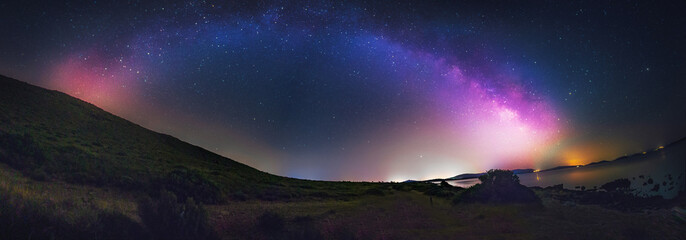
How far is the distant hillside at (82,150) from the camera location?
71.9 feet

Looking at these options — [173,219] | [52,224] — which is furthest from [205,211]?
[52,224]

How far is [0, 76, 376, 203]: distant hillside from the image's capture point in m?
21.9

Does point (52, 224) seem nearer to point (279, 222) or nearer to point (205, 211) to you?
point (205, 211)

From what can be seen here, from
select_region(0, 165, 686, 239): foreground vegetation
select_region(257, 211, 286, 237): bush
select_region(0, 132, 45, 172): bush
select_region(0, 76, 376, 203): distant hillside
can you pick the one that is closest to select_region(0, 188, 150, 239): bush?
select_region(0, 165, 686, 239): foreground vegetation

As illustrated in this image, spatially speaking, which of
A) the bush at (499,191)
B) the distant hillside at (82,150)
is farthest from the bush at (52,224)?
the bush at (499,191)

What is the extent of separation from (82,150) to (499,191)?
1512 inches

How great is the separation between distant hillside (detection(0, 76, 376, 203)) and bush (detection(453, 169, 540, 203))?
19640 mm

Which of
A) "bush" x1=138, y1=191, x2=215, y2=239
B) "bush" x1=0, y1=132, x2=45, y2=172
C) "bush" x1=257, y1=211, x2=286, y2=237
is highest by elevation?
"bush" x1=0, y1=132, x2=45, y2=172

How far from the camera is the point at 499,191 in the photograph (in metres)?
24.1

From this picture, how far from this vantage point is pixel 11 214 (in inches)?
356

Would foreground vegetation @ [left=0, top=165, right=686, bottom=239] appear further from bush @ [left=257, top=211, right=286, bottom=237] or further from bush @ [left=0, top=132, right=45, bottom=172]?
bush @ [left=0, top=132, right=45, bottom=172]

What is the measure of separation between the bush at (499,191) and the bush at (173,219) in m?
21.0

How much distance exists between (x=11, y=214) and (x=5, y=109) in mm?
39009

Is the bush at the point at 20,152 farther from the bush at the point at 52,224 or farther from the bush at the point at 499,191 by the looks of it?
the bush at the point at 499,191
